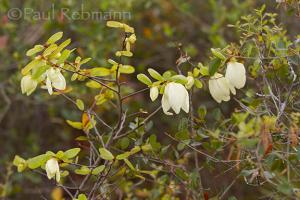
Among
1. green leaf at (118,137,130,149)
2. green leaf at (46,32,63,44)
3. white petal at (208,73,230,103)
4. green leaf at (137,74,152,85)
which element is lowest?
green leaf at (118,137,130,149)

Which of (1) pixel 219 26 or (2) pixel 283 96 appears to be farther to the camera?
(1) pixel 219 26

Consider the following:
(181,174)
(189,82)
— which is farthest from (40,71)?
(181,174)

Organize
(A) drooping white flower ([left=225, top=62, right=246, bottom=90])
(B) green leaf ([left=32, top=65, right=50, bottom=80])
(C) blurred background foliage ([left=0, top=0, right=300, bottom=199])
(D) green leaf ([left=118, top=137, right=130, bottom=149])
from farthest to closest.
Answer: (C) blurred background foliage ([left=0, top=0, right=300, bottom=199]) < (D) green leaf ([left=118, top=137, right=130, bottom=149]) < (A) drooping white flower ([left=225, top=62, right=246, bottom=90]) < (B) green leaf ([left=32, top=65, right=50, bottom=80])

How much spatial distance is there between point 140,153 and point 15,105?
71.0 inches

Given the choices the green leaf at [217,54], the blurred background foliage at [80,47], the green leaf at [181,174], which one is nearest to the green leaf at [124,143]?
the green leaf at [181,174]

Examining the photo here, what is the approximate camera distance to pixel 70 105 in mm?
3256

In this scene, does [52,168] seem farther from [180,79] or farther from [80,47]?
[80,47]

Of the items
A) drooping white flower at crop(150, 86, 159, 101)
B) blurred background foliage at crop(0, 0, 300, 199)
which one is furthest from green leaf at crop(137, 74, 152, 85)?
blurred background foliage at crop(0, 0, 300, 199)

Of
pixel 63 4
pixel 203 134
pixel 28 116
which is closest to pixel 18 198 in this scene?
pixel 28 116

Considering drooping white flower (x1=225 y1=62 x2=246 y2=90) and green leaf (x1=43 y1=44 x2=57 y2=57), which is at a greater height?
green leaf (x1=43 y1=44 x2=57 y2=57)

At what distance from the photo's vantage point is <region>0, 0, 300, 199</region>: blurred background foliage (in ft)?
8.85

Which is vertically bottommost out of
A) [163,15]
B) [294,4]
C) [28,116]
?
[28,116]

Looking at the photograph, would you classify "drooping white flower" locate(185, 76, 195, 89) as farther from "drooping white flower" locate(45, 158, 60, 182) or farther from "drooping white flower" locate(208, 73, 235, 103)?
"drooping white flower" locate(45, 158, 60, 182)

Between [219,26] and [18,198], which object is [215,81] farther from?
[18,198]
